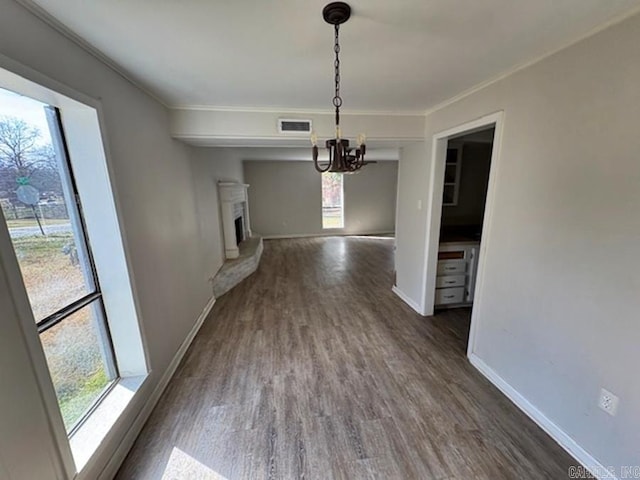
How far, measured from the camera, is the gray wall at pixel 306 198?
7746mm

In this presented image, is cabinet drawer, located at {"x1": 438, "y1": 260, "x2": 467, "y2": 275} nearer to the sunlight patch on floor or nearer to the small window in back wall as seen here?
the sunlight patch on floor

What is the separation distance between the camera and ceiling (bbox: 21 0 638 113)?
1.17 meters

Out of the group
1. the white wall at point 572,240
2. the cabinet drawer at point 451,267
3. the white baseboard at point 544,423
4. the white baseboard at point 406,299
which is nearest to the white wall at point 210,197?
the white baseboard at point 406,299

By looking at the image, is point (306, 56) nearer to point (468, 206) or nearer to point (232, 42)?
point (232, 42)

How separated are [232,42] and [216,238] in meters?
3.17

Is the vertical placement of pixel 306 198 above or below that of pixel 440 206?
below

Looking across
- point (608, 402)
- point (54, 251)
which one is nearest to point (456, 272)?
point (608, 402)

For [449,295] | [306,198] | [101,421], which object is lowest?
[449,295]

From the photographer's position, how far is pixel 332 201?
8.26 meters

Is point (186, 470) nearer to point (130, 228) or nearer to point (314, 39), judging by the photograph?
point (130, 228)

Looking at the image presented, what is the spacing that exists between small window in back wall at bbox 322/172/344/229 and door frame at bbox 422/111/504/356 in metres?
5.28

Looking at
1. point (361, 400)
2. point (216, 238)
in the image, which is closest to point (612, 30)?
point (361, 400)

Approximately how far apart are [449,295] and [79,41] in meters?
3.97

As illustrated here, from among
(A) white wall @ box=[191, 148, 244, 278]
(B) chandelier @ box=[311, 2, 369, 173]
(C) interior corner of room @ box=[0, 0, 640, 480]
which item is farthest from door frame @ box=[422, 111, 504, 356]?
(A) white wall @ box=[191, 148, 244, 278]
